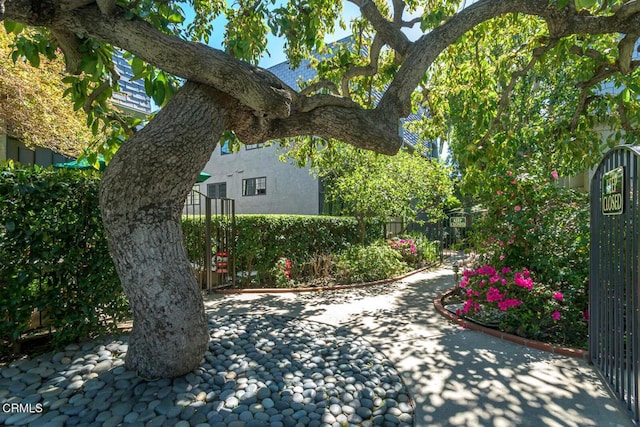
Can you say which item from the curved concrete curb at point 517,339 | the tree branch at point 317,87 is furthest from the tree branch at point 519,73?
the curved concrete curb at point 517,339

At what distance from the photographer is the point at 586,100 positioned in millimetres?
5852

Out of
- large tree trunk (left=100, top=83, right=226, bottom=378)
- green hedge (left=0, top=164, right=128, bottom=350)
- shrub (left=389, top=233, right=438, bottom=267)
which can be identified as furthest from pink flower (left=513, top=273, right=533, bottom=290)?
shrub (left=389, top=233, right=438, bottom=267)

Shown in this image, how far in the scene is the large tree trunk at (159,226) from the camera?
9.50 ft

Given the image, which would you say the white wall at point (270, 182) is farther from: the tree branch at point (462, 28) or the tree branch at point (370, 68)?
the tree branch at point (462, 28)

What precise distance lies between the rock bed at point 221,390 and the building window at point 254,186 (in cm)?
1306

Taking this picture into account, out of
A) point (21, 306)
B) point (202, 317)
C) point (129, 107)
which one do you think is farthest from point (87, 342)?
point (129, 107)

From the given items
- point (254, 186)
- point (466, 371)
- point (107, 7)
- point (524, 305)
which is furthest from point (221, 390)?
point (254, 186)

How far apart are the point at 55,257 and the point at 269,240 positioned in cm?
482

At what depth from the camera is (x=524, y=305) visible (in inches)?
177

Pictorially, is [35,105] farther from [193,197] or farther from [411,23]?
[411,23]

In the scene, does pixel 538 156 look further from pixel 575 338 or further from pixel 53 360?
pixel 53 360

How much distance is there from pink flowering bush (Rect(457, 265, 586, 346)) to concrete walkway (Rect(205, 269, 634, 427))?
37 centimetres

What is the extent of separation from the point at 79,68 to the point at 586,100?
756 centimetres

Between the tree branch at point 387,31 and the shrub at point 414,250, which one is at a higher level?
the tree branch at point 387,31
